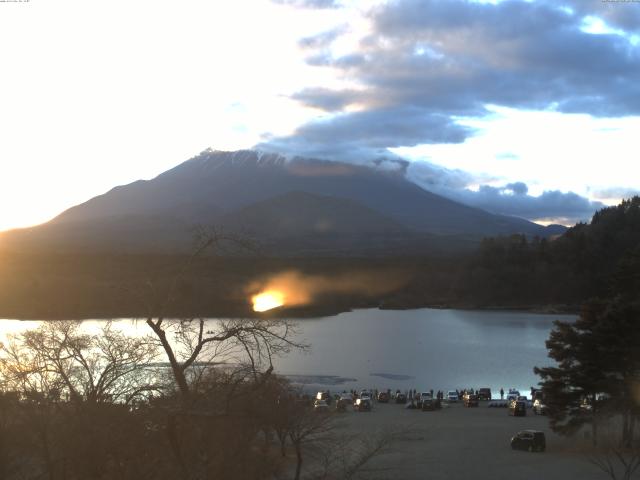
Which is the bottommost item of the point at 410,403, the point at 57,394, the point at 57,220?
the point at 410,403

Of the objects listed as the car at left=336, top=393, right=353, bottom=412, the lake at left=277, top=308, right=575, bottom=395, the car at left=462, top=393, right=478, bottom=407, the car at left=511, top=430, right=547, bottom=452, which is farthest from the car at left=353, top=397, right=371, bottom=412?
the lake at left=277, top=308, right=575, bottom=395

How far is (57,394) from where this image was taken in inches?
216

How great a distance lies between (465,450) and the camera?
14.0 metres

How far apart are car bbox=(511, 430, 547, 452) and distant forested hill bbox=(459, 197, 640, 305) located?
5959 centimetres

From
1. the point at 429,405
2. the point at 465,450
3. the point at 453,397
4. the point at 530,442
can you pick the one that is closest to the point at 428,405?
the point at 429,405

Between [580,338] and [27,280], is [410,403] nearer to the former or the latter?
[580,338]

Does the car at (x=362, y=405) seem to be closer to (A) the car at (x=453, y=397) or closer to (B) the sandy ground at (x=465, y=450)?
(B) the sandy ground at (x=465, y=450)

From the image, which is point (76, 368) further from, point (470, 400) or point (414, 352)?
point (414, 352)

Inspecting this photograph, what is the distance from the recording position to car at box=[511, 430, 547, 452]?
13797mm

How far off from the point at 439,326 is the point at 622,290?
36.7 meters

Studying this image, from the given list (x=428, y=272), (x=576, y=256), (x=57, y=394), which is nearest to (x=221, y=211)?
(x=428, y=272)

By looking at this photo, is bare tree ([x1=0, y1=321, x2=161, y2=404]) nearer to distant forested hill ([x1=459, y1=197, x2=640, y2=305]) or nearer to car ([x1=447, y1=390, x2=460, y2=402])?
car ([x1=447, y1=390, x2=460, y2=402])

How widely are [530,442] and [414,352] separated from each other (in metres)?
24.8

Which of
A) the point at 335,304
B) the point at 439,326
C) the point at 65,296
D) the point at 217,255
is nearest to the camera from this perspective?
the point at 217,255
